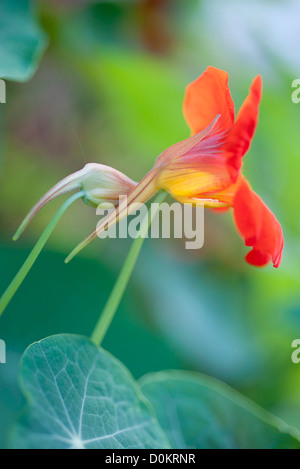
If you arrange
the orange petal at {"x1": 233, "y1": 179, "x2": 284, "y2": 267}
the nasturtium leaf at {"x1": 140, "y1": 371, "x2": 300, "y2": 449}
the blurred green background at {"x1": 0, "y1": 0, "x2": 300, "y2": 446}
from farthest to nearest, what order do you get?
1. the blurred green background at {"x1": 0, "y1": 0, "x2": 300, "y2": 446}
2. the nasturtium leaf at {"x1": 140, "y1": 371, "x2": 300, "y2": 449}
3. the orange petal at {"x1": 233, "y1": 179, "x2": 284, "y2": 267}

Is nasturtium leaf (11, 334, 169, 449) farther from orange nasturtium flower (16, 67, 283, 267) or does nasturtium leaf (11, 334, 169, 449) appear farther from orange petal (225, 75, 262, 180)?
orange petal (225, 75, 262, 180)

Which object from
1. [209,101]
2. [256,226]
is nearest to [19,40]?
[209,101]

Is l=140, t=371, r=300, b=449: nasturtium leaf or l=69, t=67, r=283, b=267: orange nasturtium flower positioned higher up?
l=69, t=67, r=283, b=267: orange nasturtium flower

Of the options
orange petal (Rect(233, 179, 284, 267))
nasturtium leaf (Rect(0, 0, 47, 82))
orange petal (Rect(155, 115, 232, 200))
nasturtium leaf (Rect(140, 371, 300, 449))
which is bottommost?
nasturtium leaf (Rect(140, 371, 300, 449))

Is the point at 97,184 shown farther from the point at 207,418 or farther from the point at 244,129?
the point at 207,418

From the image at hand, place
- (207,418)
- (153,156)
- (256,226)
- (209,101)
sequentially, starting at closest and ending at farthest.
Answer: (256,226) → (209,101) → (207,418) → (153,156)

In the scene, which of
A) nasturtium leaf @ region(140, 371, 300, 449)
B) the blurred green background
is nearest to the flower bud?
nasturtium leaf @ region(140, 371, 300, 449)
